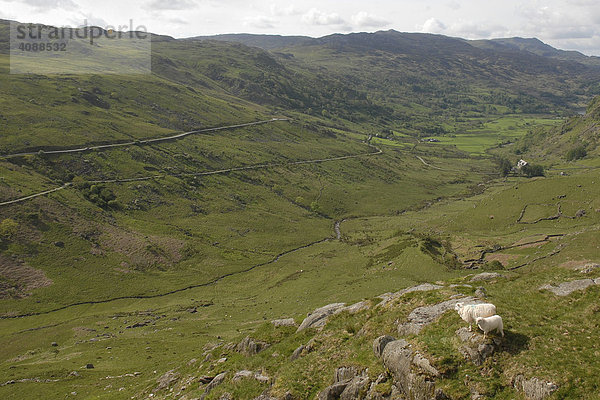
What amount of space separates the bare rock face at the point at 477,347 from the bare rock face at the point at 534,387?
6.38ft

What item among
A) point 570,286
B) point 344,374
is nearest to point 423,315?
point 344,374

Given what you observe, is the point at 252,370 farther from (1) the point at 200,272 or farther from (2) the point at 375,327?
(1) the point at 200,272

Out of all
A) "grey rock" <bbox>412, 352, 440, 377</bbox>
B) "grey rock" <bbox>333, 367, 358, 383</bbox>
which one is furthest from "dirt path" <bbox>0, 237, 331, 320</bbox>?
"grey rock" <bbox>412, 352, 440, 377</bbox>

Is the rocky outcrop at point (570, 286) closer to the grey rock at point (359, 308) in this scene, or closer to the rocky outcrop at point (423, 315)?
the rocky outcrop at point (423, 315)

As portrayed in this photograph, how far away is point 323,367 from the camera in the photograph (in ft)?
90.3

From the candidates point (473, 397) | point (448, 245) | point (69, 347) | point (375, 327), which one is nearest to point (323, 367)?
point (375, 327)

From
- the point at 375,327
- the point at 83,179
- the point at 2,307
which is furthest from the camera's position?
the point at 83,179

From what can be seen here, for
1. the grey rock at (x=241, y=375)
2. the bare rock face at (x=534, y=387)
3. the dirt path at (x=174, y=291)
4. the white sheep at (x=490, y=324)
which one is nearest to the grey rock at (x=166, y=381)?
the grey rock at (x=241, y=375)

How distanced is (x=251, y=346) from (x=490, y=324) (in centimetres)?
2325

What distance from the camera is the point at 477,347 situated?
2122cm

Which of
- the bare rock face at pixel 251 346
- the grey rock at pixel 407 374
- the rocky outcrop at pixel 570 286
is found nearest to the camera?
the grey rock at pixel 407 374

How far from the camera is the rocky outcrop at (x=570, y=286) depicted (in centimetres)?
2623

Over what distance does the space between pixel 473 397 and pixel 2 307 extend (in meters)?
99.1

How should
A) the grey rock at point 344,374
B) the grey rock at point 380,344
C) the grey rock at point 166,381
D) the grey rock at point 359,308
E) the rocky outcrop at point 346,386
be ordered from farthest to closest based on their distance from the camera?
1. the grey rock at point 166,381
2. the grey rock at point 359,308
3. the grey rock at point 380,344
4. the grey rock at point 344,374
5. the rocky outcrop at point 346,386
